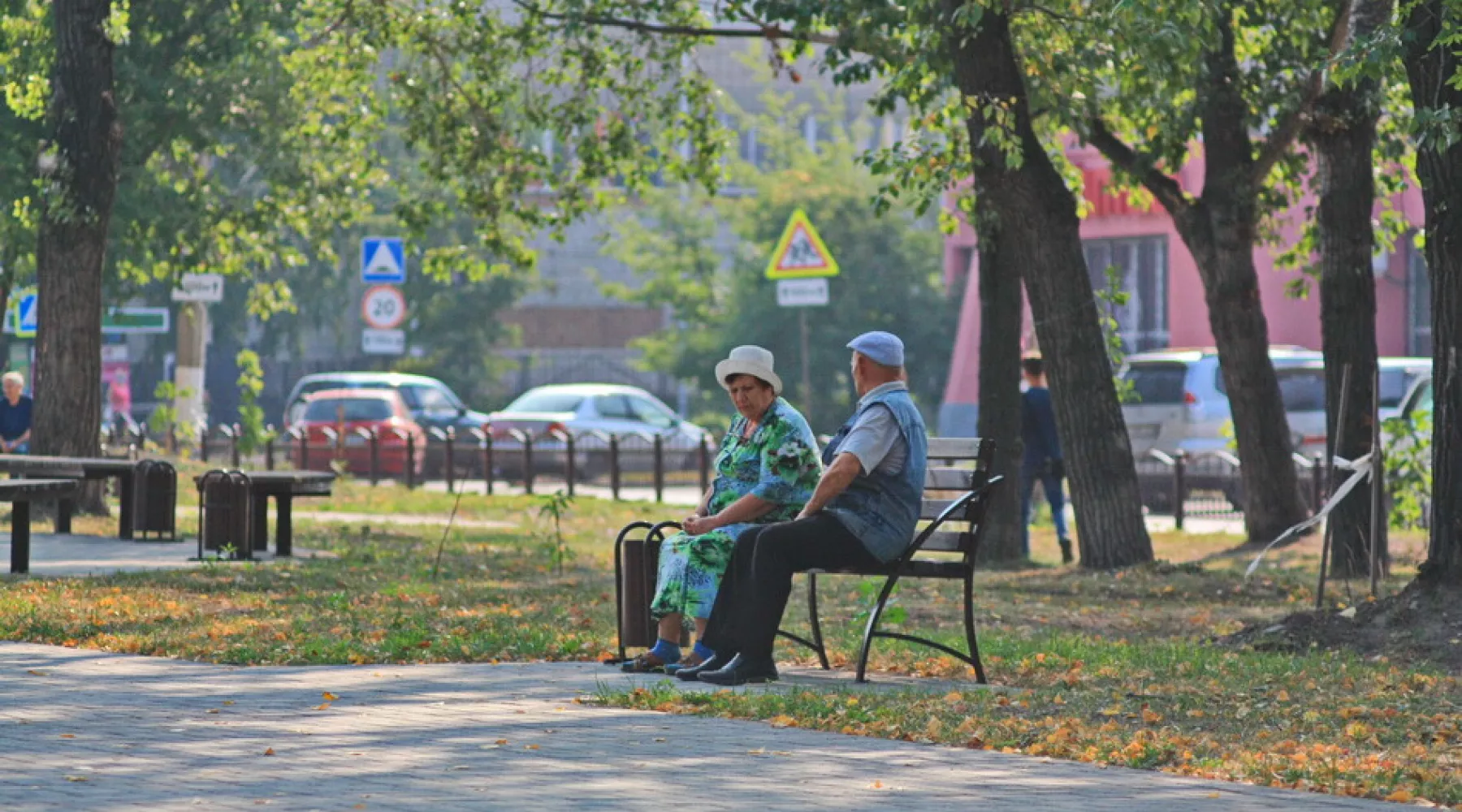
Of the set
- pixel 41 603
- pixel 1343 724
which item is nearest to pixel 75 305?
pixel 41 603

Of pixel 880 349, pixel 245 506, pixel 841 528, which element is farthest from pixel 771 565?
pixel 245 506

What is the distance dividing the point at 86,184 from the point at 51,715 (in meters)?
13.6

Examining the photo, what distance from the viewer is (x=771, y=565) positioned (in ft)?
32.2

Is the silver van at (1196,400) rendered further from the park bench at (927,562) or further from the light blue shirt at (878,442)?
the light blue shirt at (878,442)

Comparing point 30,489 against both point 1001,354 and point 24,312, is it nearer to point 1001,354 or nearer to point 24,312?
point 1001,354

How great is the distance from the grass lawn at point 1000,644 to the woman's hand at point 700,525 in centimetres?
88

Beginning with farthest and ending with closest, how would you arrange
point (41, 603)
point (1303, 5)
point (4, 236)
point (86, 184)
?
point (4, 236)
point (86, 184)
point (1303, 5)
point (41, 603)

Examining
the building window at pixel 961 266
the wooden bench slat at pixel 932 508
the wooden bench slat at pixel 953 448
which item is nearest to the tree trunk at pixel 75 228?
the wooden bench slat at pixel 953 448

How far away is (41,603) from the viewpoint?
13.2 metres

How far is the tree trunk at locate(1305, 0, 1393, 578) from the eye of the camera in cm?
1772

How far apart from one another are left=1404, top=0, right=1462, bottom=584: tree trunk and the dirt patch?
5.7 inches

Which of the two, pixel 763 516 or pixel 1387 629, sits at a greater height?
pixel 763 516

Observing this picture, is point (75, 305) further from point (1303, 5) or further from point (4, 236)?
point (1303, 5)

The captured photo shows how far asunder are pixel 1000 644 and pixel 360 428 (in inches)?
1025
